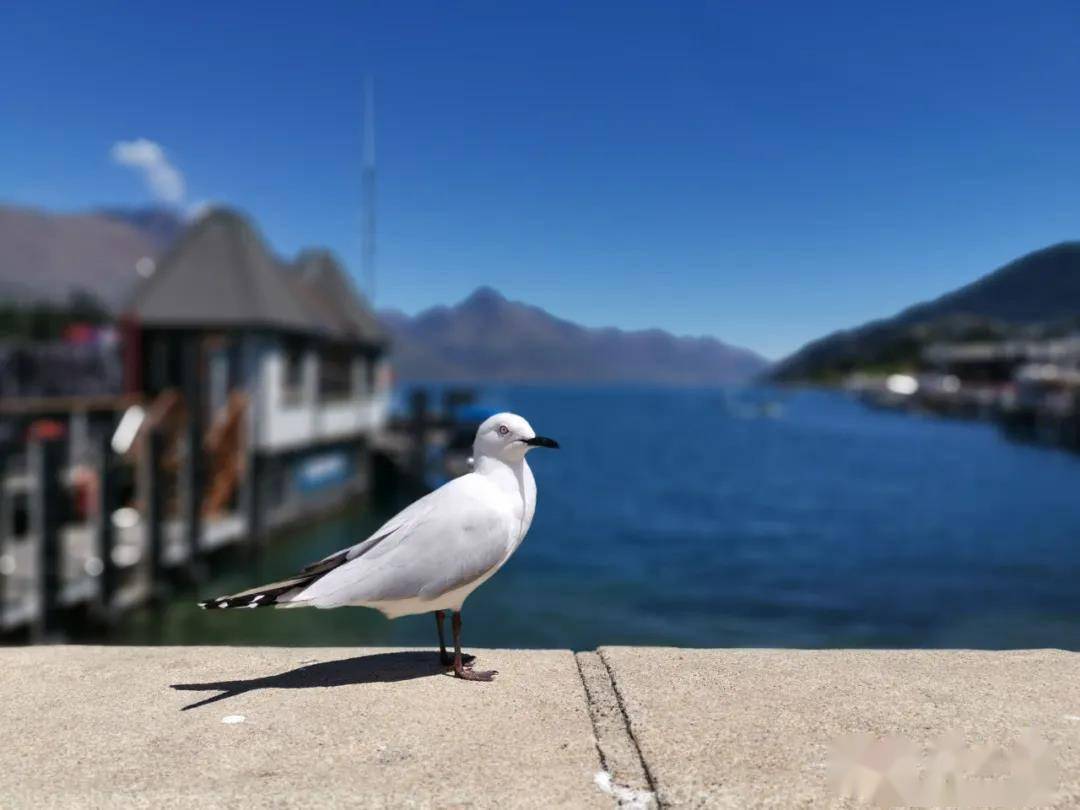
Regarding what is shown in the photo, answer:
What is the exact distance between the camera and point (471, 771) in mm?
2311

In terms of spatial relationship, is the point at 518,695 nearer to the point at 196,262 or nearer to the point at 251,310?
the point at 251,310

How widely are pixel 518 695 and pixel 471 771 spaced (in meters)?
0.63

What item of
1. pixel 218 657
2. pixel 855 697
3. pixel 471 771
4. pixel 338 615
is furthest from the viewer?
pixel 338 615

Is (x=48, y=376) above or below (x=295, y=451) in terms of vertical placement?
above

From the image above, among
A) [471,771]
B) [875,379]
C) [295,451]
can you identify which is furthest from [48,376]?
[875,379]

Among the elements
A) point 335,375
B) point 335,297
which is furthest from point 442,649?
point 335,297

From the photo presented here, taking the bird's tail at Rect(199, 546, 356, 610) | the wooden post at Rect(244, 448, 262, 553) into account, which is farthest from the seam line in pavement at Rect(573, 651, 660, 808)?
the wooden post at Rect(244, 448, 262, 553)

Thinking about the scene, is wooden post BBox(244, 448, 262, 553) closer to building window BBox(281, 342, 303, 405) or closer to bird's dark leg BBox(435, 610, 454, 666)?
building window BBox(281, 342, 303, 405)

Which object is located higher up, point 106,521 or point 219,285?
point 219,285

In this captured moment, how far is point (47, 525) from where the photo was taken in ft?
43.2

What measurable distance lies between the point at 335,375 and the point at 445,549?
26.2 metres

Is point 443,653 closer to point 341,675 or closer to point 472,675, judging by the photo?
point 472,675

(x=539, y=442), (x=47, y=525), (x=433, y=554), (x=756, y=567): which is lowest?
(x=756, y=567)

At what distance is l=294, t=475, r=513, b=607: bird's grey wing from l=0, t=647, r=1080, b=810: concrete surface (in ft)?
1.11
